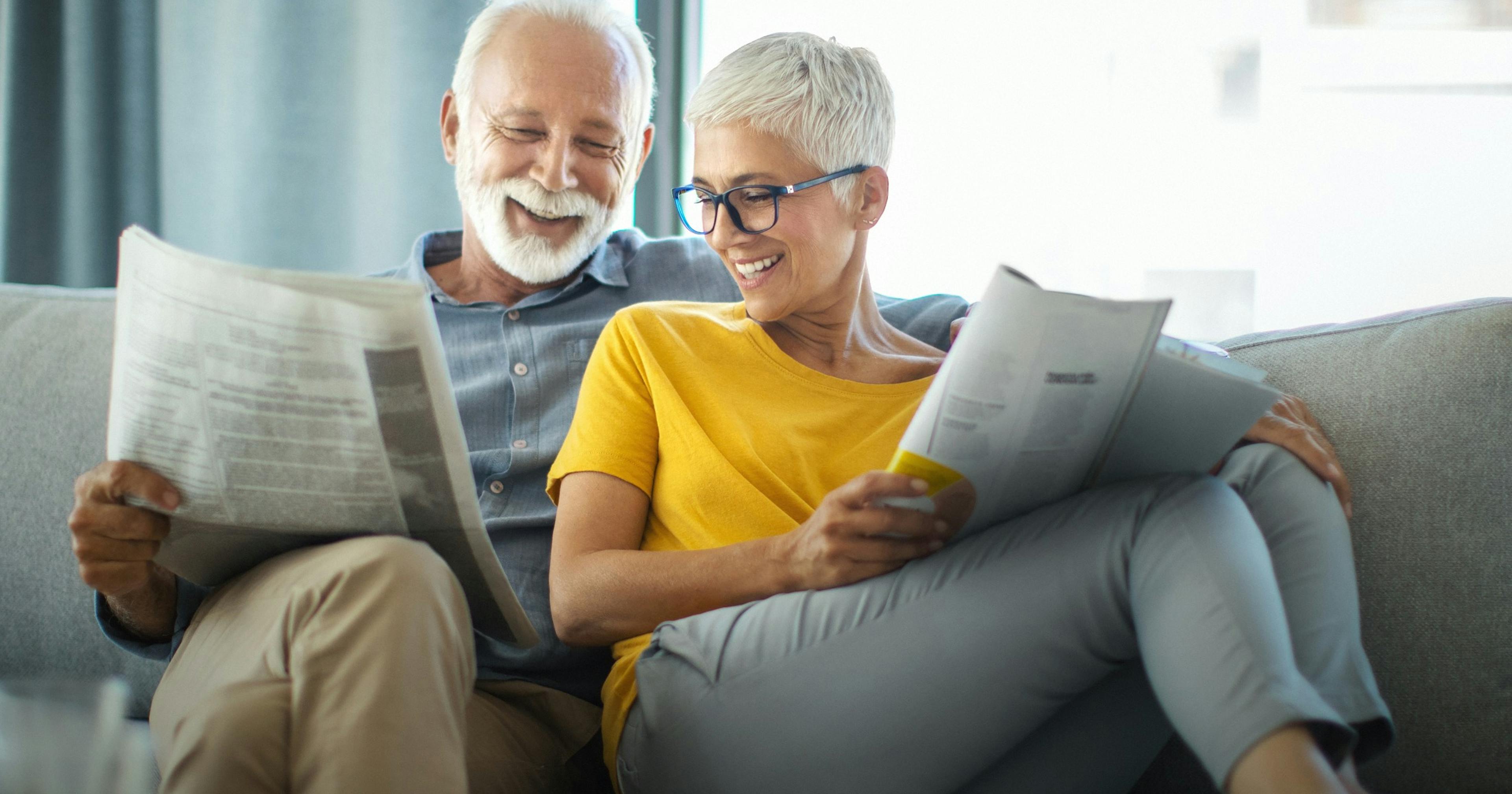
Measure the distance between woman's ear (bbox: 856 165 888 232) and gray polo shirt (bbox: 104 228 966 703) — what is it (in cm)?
24

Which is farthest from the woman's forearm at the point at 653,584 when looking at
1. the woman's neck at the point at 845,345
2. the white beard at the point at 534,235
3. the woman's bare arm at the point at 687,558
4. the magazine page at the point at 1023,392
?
the white beard at the point at 534,235

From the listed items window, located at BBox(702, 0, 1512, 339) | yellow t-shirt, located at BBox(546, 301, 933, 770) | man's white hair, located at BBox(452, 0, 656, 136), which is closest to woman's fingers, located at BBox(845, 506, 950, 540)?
yellow t-shirt, located at BBox(546, 301, 933, 770)

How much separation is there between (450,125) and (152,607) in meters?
1.07

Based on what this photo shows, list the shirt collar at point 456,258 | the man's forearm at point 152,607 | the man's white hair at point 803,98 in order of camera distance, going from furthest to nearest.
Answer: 1. the shirt collar at point 456,258
2. the man's white hair at point 803,98
3. the man's forearm at point 152,607

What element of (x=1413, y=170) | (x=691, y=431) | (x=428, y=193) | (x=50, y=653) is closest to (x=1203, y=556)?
(x=691, y=431)

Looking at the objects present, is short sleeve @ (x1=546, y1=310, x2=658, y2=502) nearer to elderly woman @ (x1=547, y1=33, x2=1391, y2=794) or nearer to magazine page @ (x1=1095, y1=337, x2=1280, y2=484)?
elderly woman @ (x1=547, y1=33, x2=1391, y2=794)

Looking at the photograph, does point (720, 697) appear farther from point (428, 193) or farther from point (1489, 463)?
point (428, 193)

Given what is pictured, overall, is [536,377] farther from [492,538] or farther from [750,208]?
[750,208]

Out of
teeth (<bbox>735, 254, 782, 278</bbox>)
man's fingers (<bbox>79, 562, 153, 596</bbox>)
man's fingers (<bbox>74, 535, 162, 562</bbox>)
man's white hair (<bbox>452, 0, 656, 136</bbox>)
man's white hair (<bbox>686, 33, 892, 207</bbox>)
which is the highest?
man's white hair (<bbox>452, 0, 656, 136</bbox>)

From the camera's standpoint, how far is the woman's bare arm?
99 centimetres

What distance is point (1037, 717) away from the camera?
958mm

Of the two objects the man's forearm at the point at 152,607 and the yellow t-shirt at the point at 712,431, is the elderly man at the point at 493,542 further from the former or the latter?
the yellow t-shirt at the point at 712,431

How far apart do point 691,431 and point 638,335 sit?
0.16 metres

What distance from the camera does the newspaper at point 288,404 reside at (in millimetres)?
889
